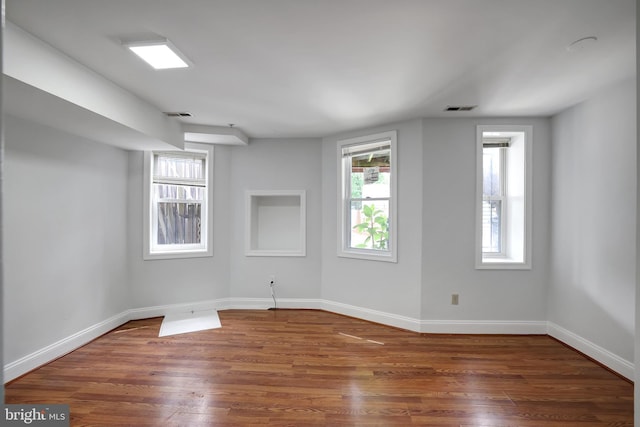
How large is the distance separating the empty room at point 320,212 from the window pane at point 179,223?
3 cm

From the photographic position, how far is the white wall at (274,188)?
4.64 metres

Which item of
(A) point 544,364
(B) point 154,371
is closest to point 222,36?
(B) point 154,371

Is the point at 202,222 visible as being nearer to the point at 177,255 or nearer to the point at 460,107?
the point at 177,255

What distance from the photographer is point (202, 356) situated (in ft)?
10.2

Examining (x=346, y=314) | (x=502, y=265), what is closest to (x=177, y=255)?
(x=346, y=314)

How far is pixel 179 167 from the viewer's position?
445 cm

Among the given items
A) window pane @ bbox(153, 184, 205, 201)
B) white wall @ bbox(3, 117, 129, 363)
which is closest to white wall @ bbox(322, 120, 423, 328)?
window pane @ bbox(153, 184, 205, 201)

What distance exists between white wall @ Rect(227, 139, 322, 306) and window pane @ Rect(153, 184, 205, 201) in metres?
0.41

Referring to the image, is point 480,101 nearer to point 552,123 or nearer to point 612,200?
point 552,123

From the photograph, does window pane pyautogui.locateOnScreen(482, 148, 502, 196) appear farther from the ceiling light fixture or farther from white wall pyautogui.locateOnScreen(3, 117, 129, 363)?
white wall pyautogui.locateOnScreen(3, 117, 129, 363)

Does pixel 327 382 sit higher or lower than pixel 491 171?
lower

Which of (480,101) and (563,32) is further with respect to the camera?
(480,101)

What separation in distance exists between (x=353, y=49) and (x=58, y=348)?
357 centimetres

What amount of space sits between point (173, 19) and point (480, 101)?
103 inches
